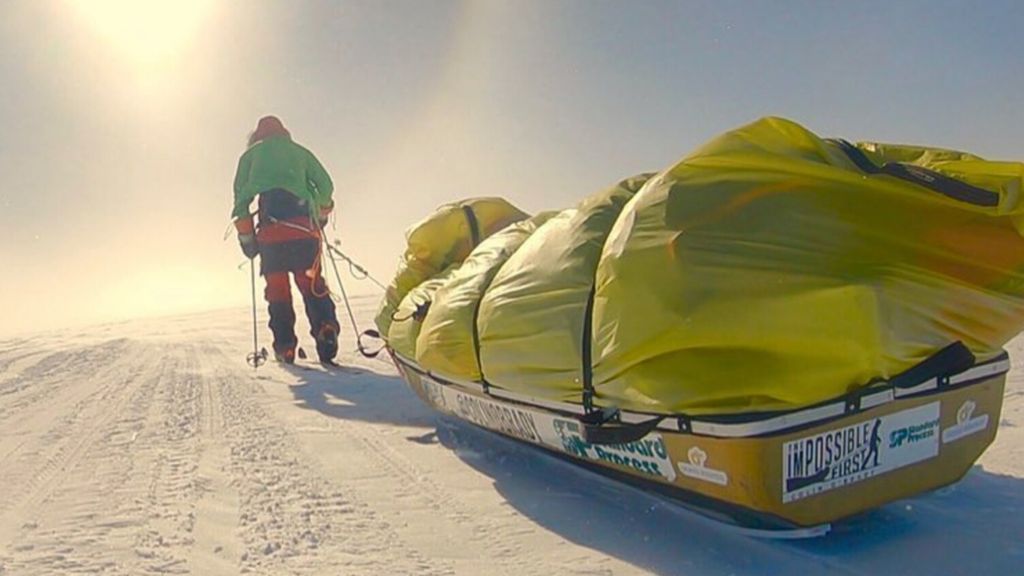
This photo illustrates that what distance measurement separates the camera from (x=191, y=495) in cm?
279

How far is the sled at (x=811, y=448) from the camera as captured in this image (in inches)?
75.7

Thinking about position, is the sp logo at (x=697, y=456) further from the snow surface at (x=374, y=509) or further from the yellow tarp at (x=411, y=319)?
the yellow tarp at (x=411, y=319)

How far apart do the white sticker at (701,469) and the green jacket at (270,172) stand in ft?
17.2

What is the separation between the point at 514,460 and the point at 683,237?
59.1 inches

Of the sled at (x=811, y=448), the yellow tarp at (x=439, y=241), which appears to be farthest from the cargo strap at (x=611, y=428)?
the yellow tarp at (x=439, y=241)

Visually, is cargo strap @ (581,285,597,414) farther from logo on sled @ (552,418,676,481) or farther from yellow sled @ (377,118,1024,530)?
logo on sled @ (552,418,676,481)

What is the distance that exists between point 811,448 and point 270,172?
561cm

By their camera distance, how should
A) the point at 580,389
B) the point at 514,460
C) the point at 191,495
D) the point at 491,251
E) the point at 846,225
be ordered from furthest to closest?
the point at 491,251, the point at 514,460, the point at 191,495, the point at 580,389, the point at 846,225

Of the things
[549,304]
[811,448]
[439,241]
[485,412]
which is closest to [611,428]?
[549,304]

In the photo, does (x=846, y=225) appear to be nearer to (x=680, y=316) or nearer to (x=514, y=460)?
(x=680, y=316)

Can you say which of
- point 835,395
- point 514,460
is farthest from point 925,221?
point 514,460

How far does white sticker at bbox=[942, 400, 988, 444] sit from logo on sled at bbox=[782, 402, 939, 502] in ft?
0.21

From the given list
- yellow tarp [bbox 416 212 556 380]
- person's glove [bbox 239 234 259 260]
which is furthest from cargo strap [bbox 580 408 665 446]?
person's glove [bbox 239 234 259 260]

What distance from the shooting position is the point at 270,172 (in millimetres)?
6574
